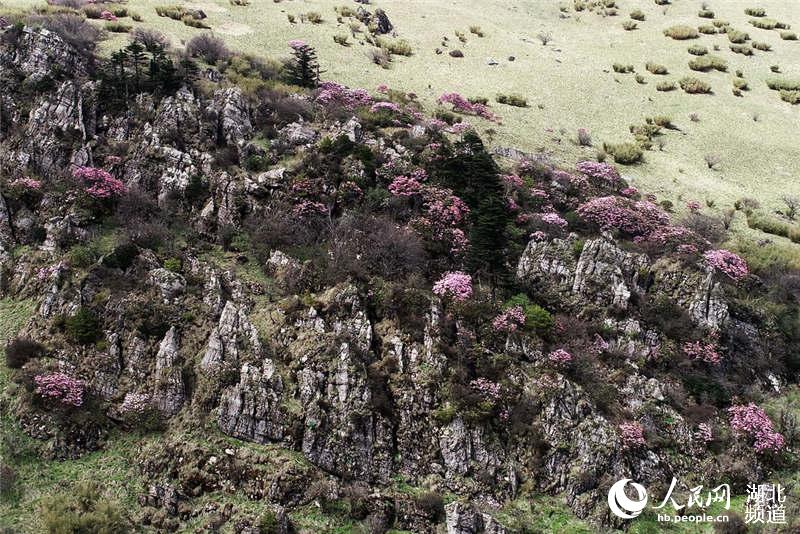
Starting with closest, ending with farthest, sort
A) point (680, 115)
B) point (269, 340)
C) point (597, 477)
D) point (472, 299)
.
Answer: point (597, 477) → point (269, 340) → point (472, 299) → point (680, 115)

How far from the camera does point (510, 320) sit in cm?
2566

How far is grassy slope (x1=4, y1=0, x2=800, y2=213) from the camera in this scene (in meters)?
44.5

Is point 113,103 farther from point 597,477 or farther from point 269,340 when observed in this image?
point 597,477

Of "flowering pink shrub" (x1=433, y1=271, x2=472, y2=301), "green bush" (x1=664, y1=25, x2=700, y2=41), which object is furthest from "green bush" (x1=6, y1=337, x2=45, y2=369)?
"green bush" (x1=664, y1=25, x2=700, y2=41)

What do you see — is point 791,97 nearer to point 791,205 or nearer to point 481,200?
point 791,205

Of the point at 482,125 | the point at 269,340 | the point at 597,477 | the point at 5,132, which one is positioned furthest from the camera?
the point at 482,125

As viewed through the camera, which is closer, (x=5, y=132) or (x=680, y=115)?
(x=5, y=132)

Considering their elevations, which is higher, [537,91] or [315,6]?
[315,6]

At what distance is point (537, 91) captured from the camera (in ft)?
177

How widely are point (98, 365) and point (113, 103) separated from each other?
745 inches

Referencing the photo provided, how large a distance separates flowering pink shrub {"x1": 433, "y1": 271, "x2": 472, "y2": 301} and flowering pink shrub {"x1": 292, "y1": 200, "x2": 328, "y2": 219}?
7.70m

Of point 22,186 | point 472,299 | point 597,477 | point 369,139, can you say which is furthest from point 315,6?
point 597,477

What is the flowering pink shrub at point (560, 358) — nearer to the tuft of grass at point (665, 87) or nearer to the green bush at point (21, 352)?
the green bush at point (21, 352)

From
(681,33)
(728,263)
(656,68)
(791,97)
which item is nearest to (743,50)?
(681,33)
